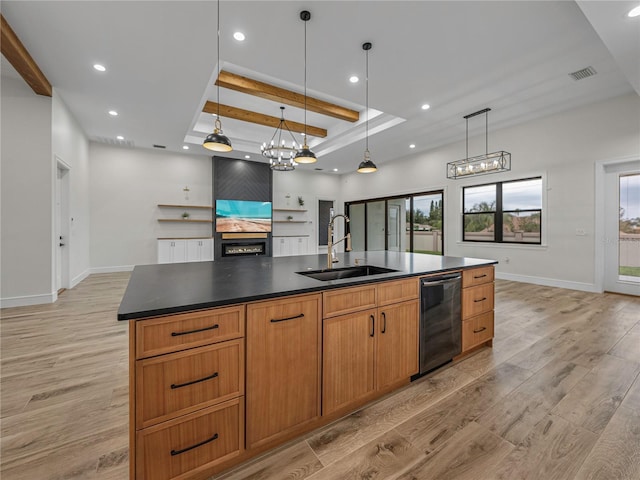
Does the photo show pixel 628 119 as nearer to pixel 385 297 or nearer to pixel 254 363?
pixel 385 297

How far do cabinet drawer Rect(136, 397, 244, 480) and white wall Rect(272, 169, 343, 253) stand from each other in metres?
7.97

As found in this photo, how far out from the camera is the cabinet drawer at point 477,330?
2.47 metres

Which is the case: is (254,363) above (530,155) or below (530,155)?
below

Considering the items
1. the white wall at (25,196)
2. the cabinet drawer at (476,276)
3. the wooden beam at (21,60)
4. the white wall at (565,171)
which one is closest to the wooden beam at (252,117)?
the wooden beam at (21,60)

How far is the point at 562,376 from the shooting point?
2207 millimetres

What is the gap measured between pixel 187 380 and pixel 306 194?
8757mm

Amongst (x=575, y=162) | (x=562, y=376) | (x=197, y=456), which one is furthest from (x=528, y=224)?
(x=197, y=456)

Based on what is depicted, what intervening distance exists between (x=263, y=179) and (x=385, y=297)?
7113mm

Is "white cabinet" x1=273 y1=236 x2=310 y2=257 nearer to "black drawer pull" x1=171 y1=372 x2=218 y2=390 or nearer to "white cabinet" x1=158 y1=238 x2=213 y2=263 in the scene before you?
"white cabinet" x1=158 y1=238 x2=213 y2=263

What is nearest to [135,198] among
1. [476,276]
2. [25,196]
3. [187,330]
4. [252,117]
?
[25,196]

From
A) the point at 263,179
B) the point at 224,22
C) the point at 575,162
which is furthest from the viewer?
the point at 263,179

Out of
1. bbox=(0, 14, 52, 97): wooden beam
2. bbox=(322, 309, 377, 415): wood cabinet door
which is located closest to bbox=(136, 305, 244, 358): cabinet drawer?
bbox=(322, 309, 377, 415): wood cabinet door

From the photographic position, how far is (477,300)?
2576mm

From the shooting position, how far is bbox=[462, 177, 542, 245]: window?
5559 millimetres
